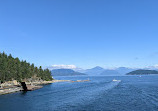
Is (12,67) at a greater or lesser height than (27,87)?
greater

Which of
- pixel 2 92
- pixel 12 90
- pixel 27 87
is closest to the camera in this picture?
pixel 2 92

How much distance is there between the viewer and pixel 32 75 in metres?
182

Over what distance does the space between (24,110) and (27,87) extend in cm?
6290

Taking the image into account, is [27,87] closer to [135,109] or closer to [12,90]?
[12,90]

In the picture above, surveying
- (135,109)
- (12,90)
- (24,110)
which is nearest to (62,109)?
(24,110)

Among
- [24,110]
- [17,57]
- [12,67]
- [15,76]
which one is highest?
[17,57]

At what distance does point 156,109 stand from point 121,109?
1342 centimetres

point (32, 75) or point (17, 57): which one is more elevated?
point (17, 57)

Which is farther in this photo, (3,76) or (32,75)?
(32,75)

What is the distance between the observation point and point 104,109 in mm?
53094

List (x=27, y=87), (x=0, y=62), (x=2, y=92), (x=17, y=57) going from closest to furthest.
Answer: (x=2, y=92) → (x=27, y=87) → (x=0, y=62) → (x=17, y=57)

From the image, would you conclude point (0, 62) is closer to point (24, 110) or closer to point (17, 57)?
point (17, 57)

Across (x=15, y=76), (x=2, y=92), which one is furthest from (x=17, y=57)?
(x=2, y=92)

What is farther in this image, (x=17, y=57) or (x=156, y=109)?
(x=17, y=57)
